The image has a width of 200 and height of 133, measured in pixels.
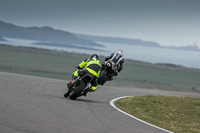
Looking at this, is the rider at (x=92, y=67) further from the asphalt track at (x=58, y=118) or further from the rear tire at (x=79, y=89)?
the asphalt track at (x=58, y=118)

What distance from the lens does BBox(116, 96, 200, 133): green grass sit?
457 inches

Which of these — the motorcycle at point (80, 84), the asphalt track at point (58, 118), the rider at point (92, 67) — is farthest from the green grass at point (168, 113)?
the motorcycle at point (80, 84)

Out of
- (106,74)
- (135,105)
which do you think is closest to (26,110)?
(135,105)

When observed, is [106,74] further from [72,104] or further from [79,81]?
[72,104]

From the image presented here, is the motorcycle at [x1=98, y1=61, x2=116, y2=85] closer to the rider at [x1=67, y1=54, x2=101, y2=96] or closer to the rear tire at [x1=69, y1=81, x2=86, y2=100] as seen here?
the rider at [x1=67, y1=54, x2=101, y2=96]

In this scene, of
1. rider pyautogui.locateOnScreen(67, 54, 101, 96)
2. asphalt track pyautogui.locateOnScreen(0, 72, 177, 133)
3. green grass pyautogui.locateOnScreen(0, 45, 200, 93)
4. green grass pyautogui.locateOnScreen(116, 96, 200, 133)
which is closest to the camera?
asphalt track pyautogui.locateOnScreen(0, 72, 177, 133)

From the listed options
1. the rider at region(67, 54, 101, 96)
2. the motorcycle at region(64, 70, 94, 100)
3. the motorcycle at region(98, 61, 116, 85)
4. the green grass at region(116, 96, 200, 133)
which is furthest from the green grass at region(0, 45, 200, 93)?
the motorcycle at region(64, 70, 94, 100)

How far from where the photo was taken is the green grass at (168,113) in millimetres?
11602

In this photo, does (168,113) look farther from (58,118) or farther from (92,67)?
(58,118)

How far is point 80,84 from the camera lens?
14094mm

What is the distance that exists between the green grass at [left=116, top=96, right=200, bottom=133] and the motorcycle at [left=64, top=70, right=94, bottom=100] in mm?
1523

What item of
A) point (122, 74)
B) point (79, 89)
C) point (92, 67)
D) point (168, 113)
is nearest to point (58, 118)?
point (79, 89)

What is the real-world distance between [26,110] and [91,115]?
192 cm

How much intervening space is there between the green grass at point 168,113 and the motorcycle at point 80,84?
1523 millimetres
